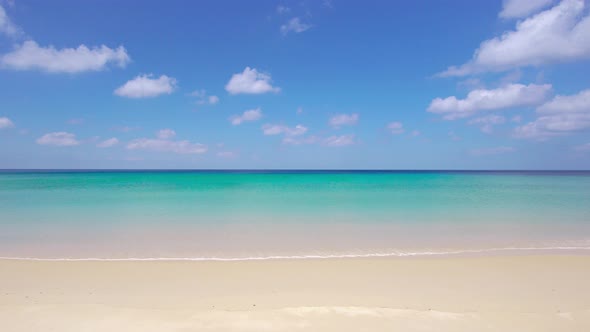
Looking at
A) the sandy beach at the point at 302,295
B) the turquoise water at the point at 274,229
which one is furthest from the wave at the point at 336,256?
the turquoise water at the point at 274,229

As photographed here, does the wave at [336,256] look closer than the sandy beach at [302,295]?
No

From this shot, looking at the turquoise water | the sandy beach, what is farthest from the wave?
the turquoise water

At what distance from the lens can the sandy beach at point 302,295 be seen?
406cm

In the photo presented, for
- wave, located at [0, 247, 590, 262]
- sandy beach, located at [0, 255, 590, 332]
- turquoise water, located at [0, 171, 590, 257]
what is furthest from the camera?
turquoise water, located at [0, 171, 590, 257]

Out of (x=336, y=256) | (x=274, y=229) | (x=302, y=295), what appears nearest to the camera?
(x=302, y=295)

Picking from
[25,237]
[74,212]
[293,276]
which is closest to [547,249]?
[293,276]

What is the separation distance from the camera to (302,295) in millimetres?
5297

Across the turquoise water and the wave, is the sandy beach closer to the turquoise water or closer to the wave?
the wave

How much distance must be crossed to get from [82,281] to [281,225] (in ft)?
22.7

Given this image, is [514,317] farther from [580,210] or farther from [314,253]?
[580,210]

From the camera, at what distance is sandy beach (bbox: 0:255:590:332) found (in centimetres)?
406

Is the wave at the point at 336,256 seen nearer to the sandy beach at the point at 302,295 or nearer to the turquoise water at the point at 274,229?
the sandy beach at the point at 302,295

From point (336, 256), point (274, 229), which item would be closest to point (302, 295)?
point (336, 256)

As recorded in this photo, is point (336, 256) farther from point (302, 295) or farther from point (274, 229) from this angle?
point (274, 229)
